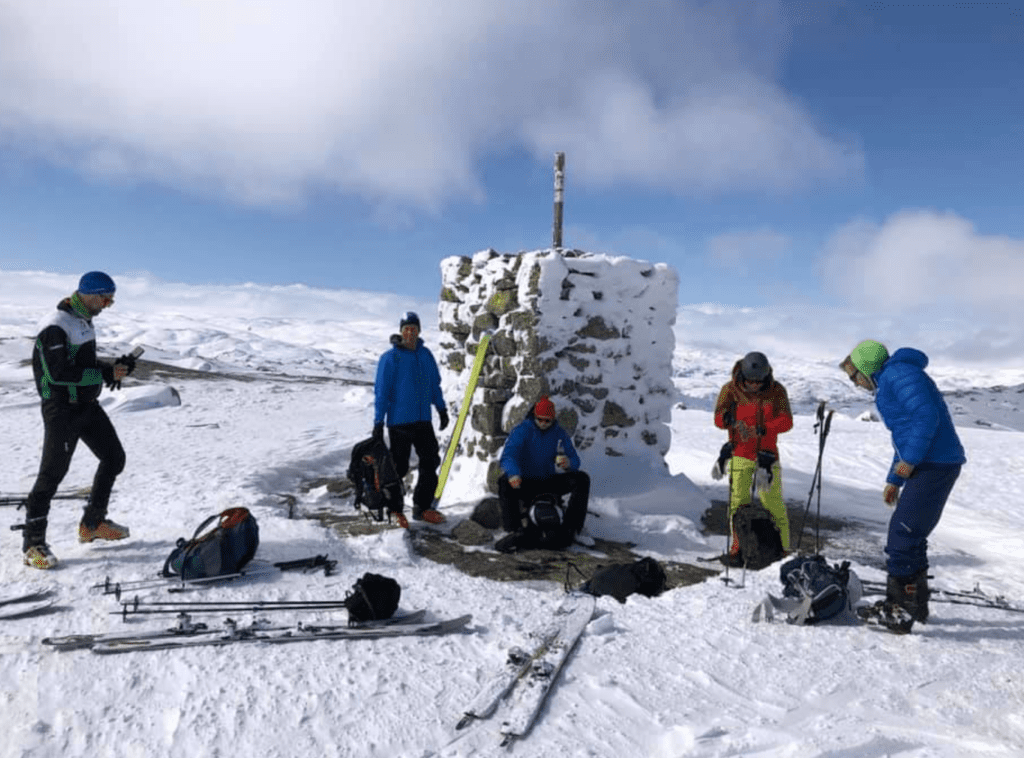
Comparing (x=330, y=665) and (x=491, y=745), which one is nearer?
(x=491, y=745)

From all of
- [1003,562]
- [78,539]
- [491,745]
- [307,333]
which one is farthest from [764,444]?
[307,333]

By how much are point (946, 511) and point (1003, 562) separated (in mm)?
2687

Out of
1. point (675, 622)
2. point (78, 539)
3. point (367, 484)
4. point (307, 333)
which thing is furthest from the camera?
point (307, 333)

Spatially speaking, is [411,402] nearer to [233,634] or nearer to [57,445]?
[57,445]

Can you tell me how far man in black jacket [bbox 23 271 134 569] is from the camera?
4.68 metres

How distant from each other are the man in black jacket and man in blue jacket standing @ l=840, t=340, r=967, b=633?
5.13 m

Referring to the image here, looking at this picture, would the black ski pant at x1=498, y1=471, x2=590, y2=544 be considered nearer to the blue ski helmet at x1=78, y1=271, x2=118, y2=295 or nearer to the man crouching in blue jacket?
the man crouching in blue jacket

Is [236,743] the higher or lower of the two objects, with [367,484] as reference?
lower

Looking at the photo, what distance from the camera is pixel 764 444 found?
5.85m

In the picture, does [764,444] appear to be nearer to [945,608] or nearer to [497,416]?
[945,608]

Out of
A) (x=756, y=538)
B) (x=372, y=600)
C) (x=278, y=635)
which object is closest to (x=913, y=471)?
(x=756, y=538)

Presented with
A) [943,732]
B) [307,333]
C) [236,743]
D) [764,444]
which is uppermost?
[307,333]

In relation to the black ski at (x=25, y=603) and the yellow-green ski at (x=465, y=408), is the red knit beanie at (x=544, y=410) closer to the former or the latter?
the yellow-green ski at (x=465, y=408)

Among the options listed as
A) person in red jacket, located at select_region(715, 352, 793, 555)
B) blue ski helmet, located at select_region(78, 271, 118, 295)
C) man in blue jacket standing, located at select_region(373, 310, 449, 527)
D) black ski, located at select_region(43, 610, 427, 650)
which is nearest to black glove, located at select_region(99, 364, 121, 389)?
blue ski helmet, located at select_region(78, 271, 118, 295)
